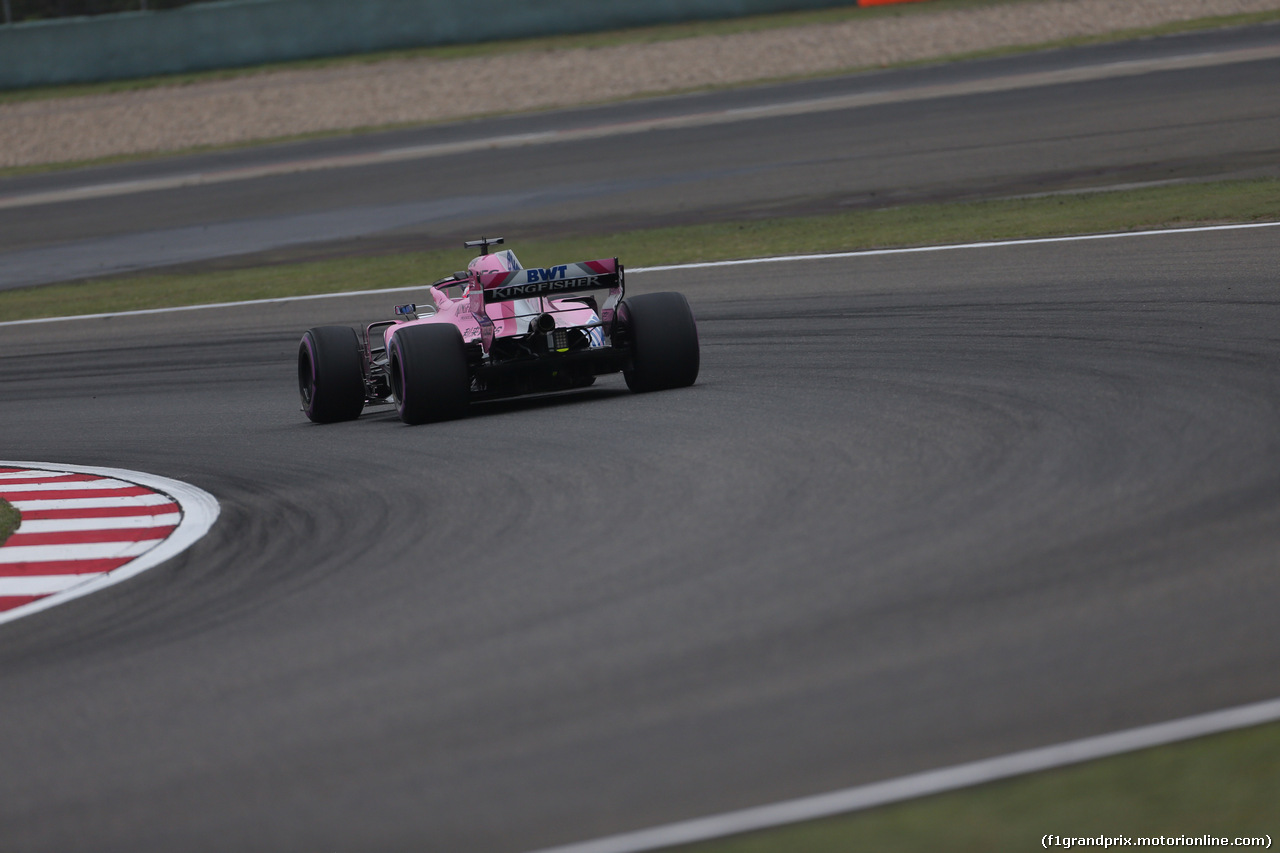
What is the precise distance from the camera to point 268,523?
8180 millimetres

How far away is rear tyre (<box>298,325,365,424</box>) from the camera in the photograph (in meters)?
11.6

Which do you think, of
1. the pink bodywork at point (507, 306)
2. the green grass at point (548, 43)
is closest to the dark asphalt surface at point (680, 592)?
the pink bodywork at point (507, 306)

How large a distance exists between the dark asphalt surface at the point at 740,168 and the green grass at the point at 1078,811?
14.8 m

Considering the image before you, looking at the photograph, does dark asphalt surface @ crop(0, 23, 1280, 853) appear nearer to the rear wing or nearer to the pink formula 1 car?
the pink formula 1 car

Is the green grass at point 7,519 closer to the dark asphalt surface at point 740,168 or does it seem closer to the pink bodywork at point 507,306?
the pink bodywork at point 507,306

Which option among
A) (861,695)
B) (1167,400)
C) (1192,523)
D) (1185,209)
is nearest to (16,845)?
(861,695)

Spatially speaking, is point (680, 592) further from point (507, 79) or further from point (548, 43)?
point (548, 43)

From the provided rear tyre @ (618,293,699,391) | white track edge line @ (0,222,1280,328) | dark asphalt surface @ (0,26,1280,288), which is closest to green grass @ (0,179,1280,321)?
white track edge line @ (0,222,1280,328)

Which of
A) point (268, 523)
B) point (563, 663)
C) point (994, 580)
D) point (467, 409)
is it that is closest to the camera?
point (563, 663)

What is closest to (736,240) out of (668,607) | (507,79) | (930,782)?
(668,607)

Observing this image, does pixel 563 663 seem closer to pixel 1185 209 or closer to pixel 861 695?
pixel 861 695

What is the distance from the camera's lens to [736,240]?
716 inches

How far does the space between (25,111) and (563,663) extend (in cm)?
3459

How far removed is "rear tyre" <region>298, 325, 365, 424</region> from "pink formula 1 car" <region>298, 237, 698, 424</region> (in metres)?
0.66
